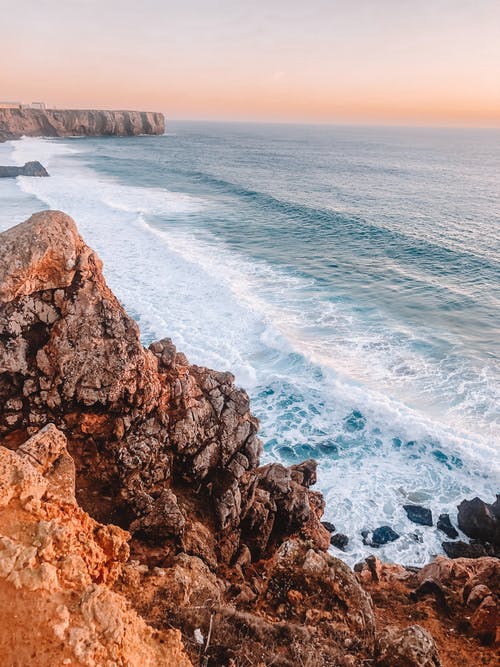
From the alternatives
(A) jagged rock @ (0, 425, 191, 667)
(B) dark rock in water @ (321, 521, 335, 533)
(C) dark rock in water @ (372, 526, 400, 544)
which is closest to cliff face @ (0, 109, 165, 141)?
(B) dark rock in water @ (321, 521, 335, 533)

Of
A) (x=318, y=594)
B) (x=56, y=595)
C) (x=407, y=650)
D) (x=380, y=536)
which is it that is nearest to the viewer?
(x=56, y=595)

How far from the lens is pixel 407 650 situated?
750 cm

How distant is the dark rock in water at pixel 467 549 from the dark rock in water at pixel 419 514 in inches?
37.6

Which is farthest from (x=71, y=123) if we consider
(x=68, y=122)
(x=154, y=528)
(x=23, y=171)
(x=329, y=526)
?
(x=154, y=528)

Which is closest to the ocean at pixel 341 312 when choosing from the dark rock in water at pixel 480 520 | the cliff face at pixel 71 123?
the dark rock in water at pixel 480 520

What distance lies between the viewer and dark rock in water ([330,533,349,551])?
51.3 feet

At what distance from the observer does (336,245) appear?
45312 mm

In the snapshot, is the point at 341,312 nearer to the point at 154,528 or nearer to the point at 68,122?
the point at 154,528

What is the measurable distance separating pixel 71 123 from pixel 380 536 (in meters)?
171

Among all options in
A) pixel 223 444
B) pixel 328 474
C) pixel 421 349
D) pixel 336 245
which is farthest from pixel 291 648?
pixel 336 245

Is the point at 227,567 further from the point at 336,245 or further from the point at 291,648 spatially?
the point at 336,245

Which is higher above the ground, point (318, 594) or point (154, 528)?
point (154, 528)

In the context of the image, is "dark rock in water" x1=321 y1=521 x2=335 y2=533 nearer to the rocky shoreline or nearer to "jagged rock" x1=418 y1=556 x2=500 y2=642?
the rocky shoreline

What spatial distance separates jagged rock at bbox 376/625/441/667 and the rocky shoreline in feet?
0.10
